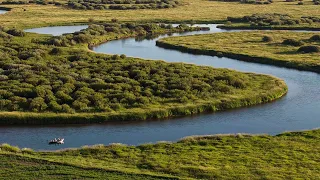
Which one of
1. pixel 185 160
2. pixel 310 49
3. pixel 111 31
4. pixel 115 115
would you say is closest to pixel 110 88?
pixel 115 115

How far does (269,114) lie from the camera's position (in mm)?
51719

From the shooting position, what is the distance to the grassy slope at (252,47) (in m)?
76.5

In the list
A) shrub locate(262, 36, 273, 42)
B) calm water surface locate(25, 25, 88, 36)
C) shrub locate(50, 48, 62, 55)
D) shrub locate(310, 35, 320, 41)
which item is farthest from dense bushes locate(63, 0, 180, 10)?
shrub locate(50, 48, 62, 55)

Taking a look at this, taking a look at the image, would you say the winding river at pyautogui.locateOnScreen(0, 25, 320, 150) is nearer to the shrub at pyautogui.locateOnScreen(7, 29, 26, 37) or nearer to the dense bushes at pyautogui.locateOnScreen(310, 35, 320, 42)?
the dense bushes at pyautogui.locateOnScreen(310, 35, 320, 42)

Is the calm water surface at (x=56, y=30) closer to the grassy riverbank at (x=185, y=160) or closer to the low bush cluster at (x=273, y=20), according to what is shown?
the low bush cluster at (x=273, y=20)

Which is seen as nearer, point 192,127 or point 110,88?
point 192,127

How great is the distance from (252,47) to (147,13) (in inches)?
2161

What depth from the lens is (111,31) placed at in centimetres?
10356

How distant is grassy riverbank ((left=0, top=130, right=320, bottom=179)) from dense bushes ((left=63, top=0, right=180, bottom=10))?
4307 inches

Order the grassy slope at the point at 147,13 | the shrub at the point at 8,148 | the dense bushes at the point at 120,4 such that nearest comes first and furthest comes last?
the shrub at the point at 8,148 → the grassy slope at the point at 147,13 → the dense bushes at the point at 120,4

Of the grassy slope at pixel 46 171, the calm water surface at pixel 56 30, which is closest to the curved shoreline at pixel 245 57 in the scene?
the calm water surface at pixel 56 30

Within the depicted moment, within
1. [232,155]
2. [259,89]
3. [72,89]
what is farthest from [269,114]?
[72,89]

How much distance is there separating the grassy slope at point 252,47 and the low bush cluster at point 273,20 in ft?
46.3

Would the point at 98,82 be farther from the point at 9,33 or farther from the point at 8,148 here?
the point at 9,33
